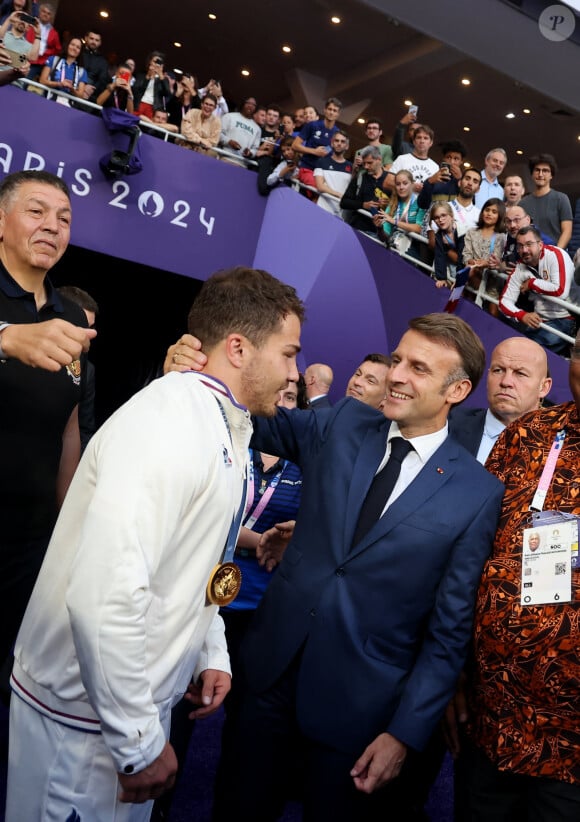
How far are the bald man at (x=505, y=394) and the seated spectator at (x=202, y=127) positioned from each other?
516 cm

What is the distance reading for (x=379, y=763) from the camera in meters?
1.77

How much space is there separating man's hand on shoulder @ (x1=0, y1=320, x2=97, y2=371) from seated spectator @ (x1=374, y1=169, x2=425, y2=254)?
5.61 meters

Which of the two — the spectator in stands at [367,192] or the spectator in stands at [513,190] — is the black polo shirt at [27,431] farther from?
the spectator in stands at [513,190]

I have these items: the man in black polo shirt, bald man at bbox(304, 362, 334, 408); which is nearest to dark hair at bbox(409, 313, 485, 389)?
the man in black polo shirt

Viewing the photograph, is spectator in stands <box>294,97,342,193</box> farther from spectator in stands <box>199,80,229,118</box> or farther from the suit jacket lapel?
the suit jacket lapel

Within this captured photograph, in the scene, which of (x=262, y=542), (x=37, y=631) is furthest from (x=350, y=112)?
(x=37, y=631)

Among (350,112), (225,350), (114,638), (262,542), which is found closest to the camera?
(114,638)

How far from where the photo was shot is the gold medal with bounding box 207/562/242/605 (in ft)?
4.81

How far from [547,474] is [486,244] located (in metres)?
4.60

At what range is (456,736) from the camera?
1988 mm

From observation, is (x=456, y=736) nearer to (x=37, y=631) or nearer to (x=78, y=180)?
(x=37, y=631)

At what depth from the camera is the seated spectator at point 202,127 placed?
289 inches

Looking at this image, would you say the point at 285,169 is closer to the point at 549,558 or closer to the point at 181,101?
the point at 181,101

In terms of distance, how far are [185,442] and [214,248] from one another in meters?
6.27
